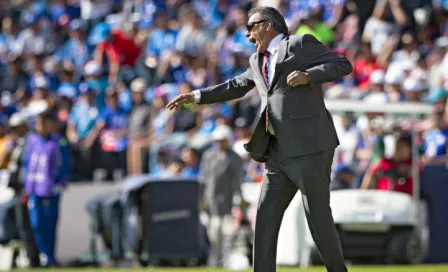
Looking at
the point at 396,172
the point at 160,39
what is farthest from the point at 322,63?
the point at 160,39

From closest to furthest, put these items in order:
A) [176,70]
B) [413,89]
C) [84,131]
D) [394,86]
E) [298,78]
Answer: [298,78], [394,86], [413,89], [84,131], [176,70]

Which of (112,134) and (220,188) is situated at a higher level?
(112,134)

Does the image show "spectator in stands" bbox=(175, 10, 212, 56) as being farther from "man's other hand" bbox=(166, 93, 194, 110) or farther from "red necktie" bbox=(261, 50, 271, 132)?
"red necktie" bbox=(261, 50, 271, 132)

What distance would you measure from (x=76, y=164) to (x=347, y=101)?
16.3ft

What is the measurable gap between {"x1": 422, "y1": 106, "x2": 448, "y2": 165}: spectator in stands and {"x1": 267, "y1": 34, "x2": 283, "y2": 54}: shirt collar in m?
8.54

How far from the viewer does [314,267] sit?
47.3ft

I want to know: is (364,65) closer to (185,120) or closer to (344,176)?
(185,120)

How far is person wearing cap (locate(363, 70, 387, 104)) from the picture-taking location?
16938 millimetres

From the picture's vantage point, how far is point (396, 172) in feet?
50.5

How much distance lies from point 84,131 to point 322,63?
12.1 meters

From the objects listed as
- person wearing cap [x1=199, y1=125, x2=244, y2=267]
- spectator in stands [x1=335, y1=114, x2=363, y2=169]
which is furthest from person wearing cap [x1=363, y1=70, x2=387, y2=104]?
person wearing cap [x1=199, y1=125, x2=244, y2=267]

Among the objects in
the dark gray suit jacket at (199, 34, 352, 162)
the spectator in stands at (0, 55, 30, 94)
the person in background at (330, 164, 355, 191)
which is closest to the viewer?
the dark gray suit jacket at (199, 34, 352, 162)

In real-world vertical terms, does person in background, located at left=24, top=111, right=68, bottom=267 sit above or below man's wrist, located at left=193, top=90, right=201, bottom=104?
below

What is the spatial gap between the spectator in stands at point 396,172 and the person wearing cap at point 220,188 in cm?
191
